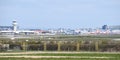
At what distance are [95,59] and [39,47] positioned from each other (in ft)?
62.3

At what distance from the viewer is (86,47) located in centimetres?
4597

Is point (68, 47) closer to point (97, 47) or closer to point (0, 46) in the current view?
point (97, 47)

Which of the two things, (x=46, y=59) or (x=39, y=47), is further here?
(x=39, y=47)

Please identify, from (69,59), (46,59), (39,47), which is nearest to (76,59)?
(69,59)

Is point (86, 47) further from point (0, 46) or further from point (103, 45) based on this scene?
point (0, 46)

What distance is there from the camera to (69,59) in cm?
2870

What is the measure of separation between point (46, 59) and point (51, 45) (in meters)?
18.3

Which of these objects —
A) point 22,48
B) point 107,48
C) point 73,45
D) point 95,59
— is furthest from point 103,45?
point 95,59

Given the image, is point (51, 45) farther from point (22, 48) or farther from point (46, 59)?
point (46, 59)

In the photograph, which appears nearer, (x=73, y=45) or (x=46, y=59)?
(x=46, y=59)

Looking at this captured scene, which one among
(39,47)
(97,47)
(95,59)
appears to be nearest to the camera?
(95,59)

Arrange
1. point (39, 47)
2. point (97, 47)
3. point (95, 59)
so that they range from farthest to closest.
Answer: point (39, 47) → point (97, 47) → point (95, 59)

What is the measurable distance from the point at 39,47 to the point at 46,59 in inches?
711

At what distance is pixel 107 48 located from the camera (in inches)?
1802
